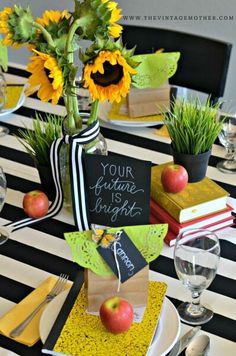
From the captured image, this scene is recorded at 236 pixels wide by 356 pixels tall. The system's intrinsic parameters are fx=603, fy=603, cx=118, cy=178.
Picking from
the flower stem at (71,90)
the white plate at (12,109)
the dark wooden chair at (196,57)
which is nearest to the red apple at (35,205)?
the flower stem at (71,90)

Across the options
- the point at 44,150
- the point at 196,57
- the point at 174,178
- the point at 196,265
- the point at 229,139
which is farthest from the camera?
the point at 196,57

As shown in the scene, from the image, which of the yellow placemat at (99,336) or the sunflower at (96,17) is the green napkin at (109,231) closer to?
the yellow placemat at (99,336)

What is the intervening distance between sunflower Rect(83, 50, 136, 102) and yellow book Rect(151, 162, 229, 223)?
286mm

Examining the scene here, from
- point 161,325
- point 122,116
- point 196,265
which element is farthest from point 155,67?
point 161,325

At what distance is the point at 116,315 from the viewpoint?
3.34ft

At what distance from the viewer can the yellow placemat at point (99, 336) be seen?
102 centimetres

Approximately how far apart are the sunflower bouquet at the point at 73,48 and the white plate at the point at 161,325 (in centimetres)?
39

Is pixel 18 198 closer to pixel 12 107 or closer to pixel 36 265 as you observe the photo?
pixel 36 265

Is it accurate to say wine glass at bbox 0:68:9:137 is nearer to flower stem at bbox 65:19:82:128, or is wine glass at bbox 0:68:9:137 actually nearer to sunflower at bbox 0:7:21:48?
flower stem at bbox 65:19:82:128

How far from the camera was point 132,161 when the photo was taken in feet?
3.53

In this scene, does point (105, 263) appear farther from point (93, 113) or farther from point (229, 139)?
point (229, 139)

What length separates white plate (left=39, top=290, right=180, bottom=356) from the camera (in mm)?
1032

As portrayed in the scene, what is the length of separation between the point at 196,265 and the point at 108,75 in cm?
40

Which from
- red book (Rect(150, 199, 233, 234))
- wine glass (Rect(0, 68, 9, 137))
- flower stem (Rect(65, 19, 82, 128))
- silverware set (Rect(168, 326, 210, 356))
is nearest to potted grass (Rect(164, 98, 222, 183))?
red book (Rect(150, 199, 233, 234))
